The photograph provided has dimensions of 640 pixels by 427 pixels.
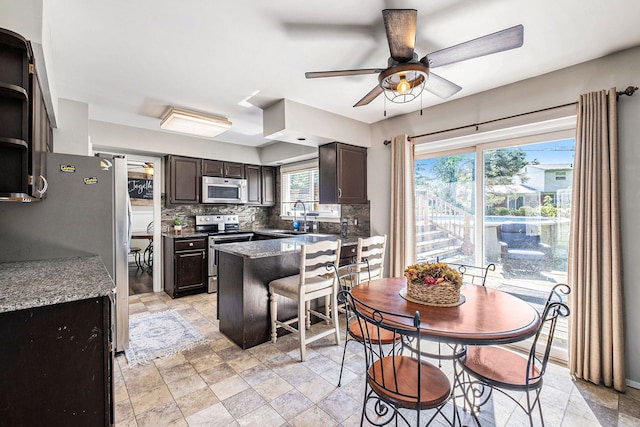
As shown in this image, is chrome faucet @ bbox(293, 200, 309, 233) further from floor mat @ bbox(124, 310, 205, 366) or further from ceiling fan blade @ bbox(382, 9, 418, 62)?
ceiling fan blade @ bbox(382, 9, 418, 62)

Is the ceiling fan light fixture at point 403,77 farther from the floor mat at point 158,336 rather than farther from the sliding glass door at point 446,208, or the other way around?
the floor mat at point 158,336

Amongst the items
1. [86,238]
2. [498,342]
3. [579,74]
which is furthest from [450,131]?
[86,238]

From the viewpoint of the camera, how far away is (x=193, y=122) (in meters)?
3.49

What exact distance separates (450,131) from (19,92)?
338cm

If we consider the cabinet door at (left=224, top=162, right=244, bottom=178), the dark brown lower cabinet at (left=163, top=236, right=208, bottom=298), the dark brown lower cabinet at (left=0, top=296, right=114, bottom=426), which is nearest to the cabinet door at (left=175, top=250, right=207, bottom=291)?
the dark brown lower cabinet at (left=163, top=236, right=208, bottom=298)

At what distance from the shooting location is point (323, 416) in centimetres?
184

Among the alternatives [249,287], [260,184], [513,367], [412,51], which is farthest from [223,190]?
[513,367]

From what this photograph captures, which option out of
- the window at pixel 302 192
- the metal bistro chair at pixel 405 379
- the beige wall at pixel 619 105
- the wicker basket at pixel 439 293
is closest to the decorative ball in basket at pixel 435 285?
the wicker basket at pixel 439 293

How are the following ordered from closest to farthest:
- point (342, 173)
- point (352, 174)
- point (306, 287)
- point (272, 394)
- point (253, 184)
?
1. point (272, 394)
2. point (306, 287)
3. point (342, 173)
4. point (352, 174)
5. point (253, 184)

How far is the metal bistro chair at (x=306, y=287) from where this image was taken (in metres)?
2.52

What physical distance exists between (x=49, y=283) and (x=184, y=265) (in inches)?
113

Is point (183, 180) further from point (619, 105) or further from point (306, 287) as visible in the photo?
point (619, 105)

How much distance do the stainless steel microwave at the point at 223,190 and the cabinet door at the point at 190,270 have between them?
92 centimetres

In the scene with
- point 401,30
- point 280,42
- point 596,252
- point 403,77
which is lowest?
point 596,252
